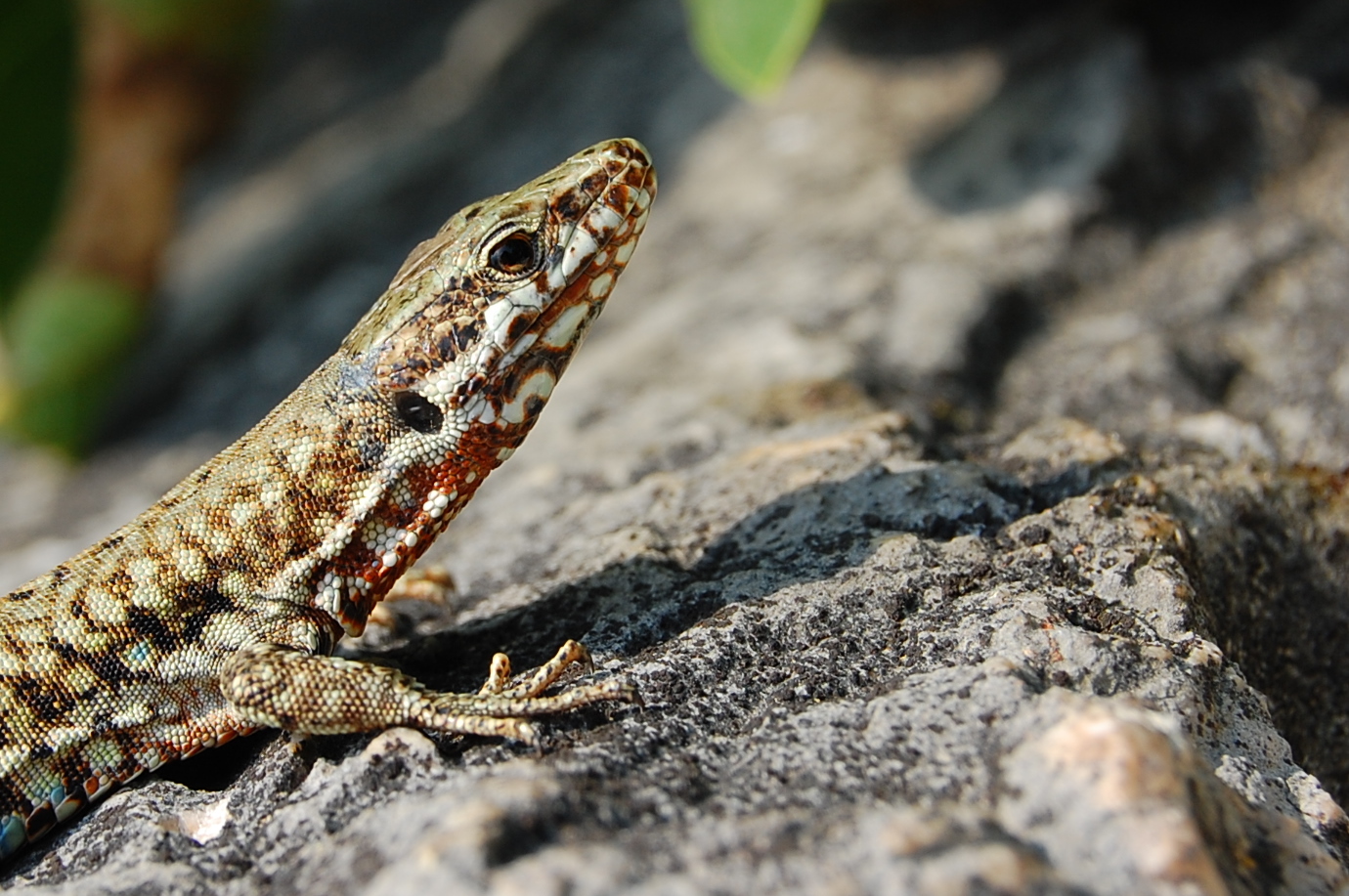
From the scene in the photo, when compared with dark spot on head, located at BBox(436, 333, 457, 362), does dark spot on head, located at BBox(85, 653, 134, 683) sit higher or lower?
lower

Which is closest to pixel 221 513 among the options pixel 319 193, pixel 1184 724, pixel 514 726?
pixel 514 726

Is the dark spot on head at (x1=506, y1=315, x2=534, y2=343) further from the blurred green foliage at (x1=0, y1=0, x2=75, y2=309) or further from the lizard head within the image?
the blurred green foliage at (x1=0, y1=0, x2=75, y2=309)

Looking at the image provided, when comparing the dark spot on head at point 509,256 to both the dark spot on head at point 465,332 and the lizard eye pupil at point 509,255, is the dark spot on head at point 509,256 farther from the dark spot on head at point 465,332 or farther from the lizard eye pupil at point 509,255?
the dark spot on head at point 465,332

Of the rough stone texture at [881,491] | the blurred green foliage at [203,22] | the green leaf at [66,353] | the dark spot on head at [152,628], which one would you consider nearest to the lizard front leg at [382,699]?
the rough stone texture at [881,491]

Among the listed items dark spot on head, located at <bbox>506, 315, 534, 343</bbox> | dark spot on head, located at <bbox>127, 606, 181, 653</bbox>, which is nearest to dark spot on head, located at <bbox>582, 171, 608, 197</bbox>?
dark spot on head, located at <bbox>506, 315, 534, 343</bbox>

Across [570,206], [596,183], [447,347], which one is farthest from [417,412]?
[596,183]

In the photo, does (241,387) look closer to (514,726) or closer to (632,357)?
(632,357)
